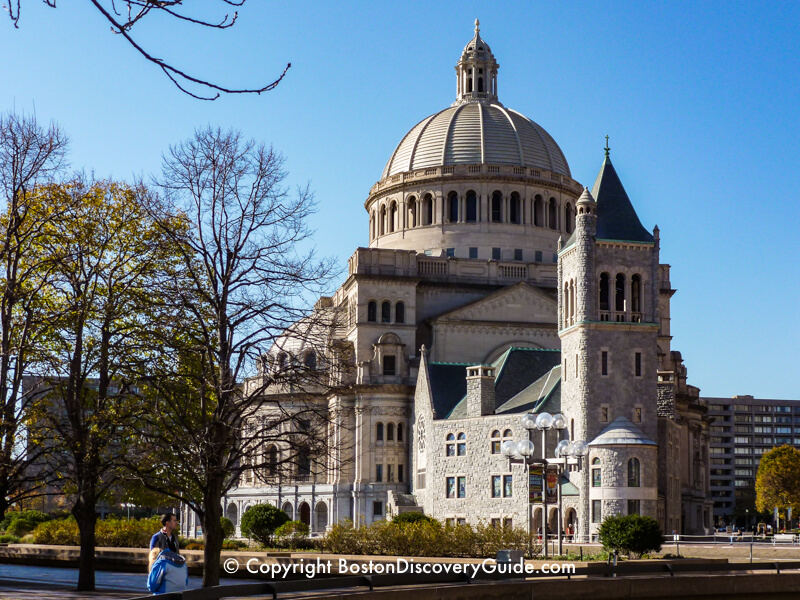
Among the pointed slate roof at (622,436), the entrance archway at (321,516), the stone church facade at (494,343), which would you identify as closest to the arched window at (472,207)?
the stone church facade at (494,343)

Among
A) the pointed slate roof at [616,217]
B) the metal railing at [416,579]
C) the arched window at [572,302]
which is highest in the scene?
the pointed slate roof at [616,217]

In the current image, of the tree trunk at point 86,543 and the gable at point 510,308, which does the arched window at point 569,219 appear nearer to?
the gable at point 510,308

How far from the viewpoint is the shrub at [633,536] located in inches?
1715

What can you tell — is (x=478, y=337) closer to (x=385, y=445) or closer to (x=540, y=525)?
(x=385, y=445)

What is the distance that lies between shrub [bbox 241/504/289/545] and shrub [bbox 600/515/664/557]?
66.2ft

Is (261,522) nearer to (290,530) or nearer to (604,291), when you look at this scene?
(290,530)

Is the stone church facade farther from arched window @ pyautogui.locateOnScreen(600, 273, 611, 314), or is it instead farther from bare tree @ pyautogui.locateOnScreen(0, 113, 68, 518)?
bare tree @ pyautogui.locateOnScreen(0, 113, 68, 518)

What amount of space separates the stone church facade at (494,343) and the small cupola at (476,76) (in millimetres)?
181

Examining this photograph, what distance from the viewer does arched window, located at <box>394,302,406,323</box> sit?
84625 mm

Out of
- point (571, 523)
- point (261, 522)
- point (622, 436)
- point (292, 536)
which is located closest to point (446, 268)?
point (571, 523)

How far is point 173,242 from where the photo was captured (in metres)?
31.0

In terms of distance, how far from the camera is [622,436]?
58.3 metres

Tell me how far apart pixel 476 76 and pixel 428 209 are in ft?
57.0

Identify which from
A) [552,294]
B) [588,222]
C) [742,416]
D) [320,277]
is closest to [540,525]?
[588,222]
